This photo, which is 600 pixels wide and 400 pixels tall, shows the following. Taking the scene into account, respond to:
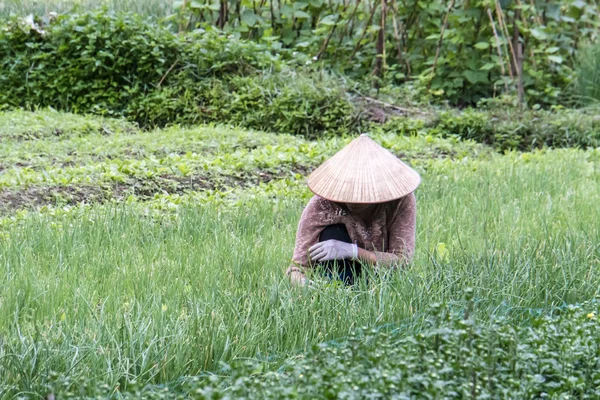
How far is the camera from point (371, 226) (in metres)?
3.72

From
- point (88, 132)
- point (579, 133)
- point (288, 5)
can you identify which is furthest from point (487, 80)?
point (88, 132)

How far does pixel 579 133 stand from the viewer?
8.64 meters

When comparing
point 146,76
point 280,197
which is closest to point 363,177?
point 280,197

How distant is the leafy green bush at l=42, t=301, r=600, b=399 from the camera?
216cm

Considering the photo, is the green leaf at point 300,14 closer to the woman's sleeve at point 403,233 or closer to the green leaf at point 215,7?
the green leaf at point 215,7

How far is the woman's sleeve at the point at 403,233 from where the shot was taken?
359 cm

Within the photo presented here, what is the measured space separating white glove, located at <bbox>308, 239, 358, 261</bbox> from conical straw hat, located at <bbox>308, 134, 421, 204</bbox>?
0.19 meters

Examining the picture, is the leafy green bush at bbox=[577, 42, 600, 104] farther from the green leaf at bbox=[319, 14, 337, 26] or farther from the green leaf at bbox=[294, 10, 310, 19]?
the green leaf at bbox=[294, 10, 310, 19]

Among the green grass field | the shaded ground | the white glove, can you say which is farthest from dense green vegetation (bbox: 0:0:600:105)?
the white glove

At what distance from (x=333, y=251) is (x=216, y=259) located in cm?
56

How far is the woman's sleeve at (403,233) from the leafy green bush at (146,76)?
5328mm

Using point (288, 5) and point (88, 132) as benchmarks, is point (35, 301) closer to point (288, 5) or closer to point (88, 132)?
point (88, 132)

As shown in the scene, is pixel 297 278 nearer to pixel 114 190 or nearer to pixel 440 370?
pixel 440 370

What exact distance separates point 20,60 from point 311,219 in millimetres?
7492
